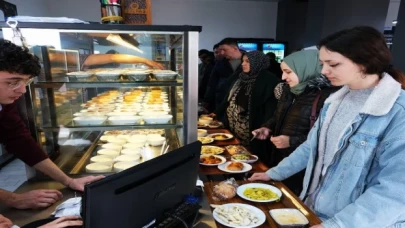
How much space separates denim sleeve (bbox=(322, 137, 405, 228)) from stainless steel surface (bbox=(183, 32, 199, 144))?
2.88 ft

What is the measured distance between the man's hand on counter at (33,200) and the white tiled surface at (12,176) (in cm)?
295

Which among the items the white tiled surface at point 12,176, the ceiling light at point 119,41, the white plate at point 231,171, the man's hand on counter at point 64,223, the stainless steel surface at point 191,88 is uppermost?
the ceiling light at point 119,41

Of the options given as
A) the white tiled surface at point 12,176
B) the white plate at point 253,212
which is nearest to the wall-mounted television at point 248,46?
the white tiled surface at point 12,176

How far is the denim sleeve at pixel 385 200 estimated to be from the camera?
1148 millimetres

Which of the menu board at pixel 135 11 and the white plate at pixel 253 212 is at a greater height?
the menu board at pixel 135 11

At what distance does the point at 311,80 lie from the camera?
7.17 feet

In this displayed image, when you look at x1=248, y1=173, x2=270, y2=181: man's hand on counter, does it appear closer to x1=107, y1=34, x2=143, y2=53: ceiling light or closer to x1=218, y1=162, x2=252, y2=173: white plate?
x1=218, y1=162, x2=252, y2=173: white plate

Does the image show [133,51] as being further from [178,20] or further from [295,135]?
[178,20]

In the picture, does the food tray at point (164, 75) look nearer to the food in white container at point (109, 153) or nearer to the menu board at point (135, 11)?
the menu board at point (135, 11)

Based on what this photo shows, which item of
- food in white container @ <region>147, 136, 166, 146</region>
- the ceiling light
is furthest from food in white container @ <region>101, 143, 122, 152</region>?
the ceiling light

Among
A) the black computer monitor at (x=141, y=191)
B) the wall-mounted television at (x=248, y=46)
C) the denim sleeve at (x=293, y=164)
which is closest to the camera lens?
the black computer monitor at (x=141, y=191)

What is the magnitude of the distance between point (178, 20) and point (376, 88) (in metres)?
7.24

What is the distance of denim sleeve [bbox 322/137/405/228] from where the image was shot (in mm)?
1148

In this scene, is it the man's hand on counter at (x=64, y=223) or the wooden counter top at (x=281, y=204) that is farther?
the wooden counter top at (x=281, y=204)
